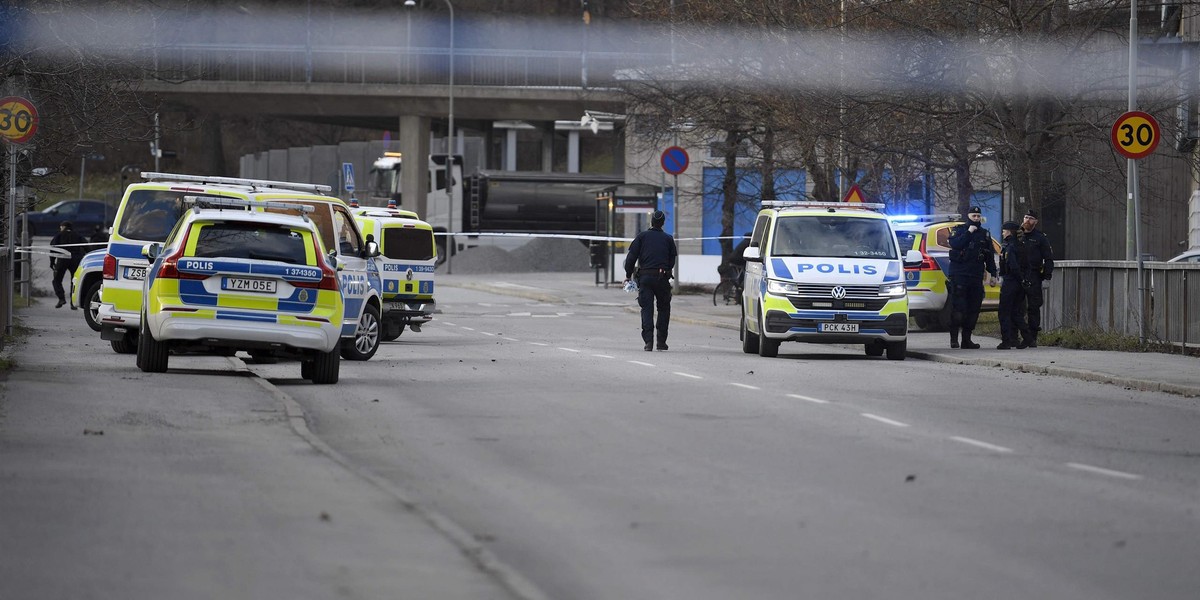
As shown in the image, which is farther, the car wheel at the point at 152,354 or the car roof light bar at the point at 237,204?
the car roof light bar at the point at 237,204

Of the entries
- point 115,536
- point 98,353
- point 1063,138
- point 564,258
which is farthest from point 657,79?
point 115,536

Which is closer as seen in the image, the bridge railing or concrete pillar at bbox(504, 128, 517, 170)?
the bridge railing

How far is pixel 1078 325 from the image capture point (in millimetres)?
26000

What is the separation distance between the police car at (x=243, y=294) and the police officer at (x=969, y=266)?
9.68m

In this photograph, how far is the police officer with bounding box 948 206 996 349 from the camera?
79.8ft

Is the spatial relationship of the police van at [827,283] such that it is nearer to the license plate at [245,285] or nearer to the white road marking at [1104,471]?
the license plate at [245,285]

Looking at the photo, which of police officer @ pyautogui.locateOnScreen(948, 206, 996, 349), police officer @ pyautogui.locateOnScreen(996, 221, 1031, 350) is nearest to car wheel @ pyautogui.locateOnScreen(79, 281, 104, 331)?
police officer @ pyautogui.locateOnScreen(948, 206, 996, 349)

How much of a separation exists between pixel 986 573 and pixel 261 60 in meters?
61.2

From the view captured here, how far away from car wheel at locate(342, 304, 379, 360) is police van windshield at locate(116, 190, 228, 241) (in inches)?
95.0

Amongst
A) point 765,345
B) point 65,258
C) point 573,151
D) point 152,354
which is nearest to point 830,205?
point 765,345

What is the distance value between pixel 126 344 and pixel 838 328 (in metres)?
8.39

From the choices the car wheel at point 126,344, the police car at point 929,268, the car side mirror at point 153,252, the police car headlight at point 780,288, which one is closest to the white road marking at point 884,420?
the car side mirror at point 153,252

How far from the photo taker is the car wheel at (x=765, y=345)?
76.0 ft

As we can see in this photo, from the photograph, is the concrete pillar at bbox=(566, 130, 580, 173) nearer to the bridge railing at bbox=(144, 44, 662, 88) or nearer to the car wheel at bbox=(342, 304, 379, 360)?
the bridge railing at bbox=(144, 44, 662, 88)
